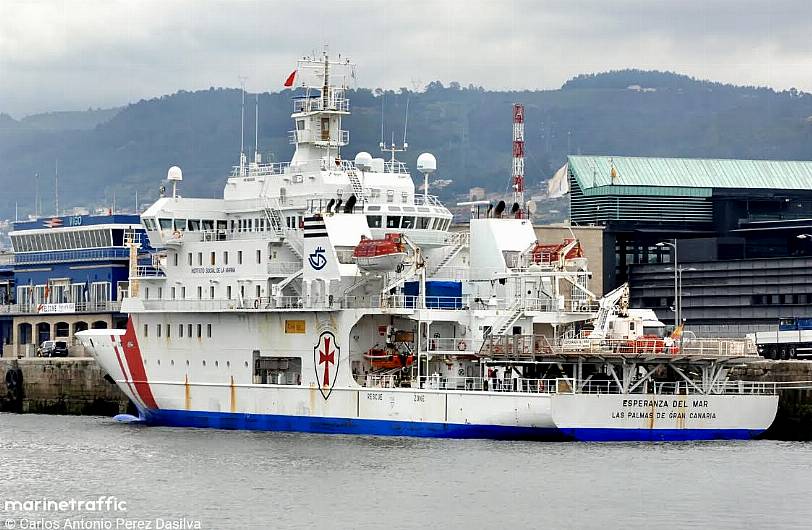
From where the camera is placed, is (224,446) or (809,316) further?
(809,316)

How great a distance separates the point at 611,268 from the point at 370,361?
46.7 metres

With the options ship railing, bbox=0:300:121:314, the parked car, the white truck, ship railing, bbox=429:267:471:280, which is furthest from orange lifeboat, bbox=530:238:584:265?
ship railing, bbox=0:300:121:314

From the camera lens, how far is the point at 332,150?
58.2 metres

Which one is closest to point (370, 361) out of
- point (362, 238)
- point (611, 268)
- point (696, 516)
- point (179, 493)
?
point (362, 238)

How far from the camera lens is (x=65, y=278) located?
84.3m

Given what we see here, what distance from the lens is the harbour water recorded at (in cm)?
3609

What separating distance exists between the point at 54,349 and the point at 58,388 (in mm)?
7042

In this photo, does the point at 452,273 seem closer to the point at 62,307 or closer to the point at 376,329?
the point at 376,329

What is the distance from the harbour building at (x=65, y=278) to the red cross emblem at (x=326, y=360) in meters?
28.6

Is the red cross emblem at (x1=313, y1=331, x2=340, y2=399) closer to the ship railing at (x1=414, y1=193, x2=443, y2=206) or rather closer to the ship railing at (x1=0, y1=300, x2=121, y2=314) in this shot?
the ship railing at (x1=414, y1=193, x2=443, y2=206)

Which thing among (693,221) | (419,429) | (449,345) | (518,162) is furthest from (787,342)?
(693,221)

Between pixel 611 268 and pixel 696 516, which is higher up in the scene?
pixel 611 268

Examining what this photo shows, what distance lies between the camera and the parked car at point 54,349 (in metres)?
76.8

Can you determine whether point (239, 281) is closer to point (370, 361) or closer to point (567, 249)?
point (370, 361)
